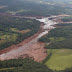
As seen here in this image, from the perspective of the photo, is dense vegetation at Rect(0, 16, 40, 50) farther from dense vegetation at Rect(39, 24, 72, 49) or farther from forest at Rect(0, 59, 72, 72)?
forest at Rect(0, 59, 72, 72)

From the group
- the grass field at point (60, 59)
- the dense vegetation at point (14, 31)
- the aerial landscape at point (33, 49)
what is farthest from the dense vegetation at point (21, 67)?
the dense vegetation at point (14, 31)

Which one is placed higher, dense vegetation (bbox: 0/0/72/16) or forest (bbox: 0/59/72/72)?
dense vegetation (bbox: 0/0/72/16)

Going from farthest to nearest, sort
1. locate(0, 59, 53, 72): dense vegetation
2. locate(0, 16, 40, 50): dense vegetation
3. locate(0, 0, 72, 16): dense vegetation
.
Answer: locate(0, 0, 72, 16): dense vegetation
locate(0, 16, 40, 50): dense vegetation
locate(0, 59, 53, 72): dense vegetation

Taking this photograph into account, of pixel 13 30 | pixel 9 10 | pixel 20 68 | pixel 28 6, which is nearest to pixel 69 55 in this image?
pixel 20 68

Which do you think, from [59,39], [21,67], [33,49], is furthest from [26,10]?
[21,67]

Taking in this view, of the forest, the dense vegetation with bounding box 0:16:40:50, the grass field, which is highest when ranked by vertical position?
the dense vegetation with bounding box 0:16:40:50

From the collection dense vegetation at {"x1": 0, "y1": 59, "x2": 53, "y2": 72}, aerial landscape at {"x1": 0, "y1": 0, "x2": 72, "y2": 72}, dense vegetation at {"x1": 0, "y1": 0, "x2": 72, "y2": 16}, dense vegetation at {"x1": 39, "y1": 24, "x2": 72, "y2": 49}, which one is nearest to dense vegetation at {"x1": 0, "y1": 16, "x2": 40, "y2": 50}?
aerial landscape at {"x1": 0, "y1": 0, "x2": 72, "y2": 72}

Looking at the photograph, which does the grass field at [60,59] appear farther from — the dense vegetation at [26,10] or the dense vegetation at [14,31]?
the dense vegetation at [26,10]

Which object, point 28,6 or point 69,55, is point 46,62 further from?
point 28,6

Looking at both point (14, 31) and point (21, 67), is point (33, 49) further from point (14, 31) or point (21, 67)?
point (21, 67)
